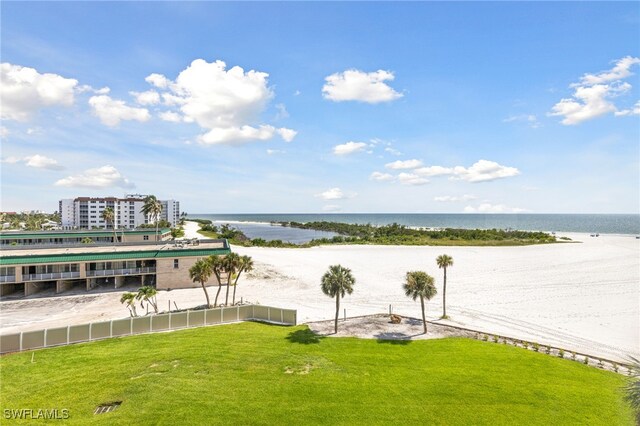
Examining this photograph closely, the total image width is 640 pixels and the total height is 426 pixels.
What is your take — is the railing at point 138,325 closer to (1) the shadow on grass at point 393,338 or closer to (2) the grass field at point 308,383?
(2) the grass field at point 308,383

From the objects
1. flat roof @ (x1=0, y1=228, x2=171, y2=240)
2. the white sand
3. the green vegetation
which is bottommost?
the white sand

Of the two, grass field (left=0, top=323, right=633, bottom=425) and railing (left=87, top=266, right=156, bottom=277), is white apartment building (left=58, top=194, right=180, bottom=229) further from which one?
grass field (left=0, top=323, right=633, bottom=425)

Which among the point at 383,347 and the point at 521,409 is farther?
the point at 383,347

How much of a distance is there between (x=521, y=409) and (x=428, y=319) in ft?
48.7

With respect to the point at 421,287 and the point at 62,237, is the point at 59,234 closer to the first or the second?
the point at 62,237

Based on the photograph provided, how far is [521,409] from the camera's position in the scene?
16.5m

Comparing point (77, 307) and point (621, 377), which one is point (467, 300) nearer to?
point (621, 377)

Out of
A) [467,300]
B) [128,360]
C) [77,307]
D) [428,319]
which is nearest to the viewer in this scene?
[128,360]

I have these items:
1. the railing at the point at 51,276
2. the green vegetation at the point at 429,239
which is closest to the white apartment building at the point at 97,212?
the green vegetation at the point at 429,239

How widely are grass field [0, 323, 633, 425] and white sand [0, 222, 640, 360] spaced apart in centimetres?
762

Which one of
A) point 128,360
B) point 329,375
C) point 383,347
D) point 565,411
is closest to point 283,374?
point 329,375

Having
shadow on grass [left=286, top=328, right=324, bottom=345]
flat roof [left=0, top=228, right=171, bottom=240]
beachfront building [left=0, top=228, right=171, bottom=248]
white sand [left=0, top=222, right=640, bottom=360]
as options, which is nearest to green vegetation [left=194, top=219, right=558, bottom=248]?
white sand [left=0, top=222, right=640, bottom=360]

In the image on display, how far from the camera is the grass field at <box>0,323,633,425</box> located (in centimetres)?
1577

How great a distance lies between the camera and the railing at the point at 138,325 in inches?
891
